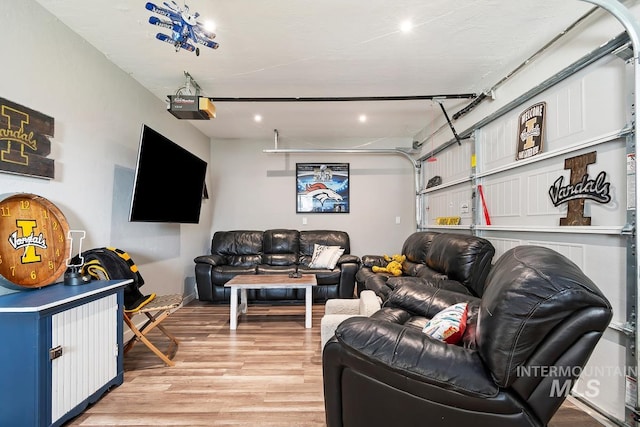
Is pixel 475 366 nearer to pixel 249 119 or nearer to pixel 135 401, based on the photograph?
pixel 135 401

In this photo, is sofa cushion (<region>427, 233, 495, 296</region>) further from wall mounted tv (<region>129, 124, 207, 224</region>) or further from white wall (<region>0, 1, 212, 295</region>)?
white wall (<region>0, 1, 212, 295</region>)

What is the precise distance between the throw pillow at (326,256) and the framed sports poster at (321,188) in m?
0.87

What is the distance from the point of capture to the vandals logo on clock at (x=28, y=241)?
1660 millimetres

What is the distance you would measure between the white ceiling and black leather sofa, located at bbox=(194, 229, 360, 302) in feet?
6.76

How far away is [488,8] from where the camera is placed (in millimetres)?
1958

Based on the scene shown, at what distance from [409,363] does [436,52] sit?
8.10 ft

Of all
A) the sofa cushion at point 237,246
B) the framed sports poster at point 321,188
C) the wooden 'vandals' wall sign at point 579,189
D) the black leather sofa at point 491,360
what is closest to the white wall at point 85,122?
the sofa cushion at point 237,246

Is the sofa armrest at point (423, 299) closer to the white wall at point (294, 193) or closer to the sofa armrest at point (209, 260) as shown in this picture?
the sofa armrest at point (209, 260)

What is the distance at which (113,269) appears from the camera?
2283mm

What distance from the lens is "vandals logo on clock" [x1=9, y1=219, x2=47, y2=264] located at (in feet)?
5.45

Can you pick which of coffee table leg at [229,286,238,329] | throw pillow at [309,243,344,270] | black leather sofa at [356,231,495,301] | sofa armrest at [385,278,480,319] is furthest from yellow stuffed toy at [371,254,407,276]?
coffee table leg at [229,286,238,329]

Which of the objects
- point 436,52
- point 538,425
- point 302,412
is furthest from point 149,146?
point 538,425

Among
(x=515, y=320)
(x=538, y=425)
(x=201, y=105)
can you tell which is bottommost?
(x=538, y=425)

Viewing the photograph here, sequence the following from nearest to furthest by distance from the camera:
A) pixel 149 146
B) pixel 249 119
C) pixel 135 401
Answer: pixel 135 401, pixel 149 146, pixel 249 119
